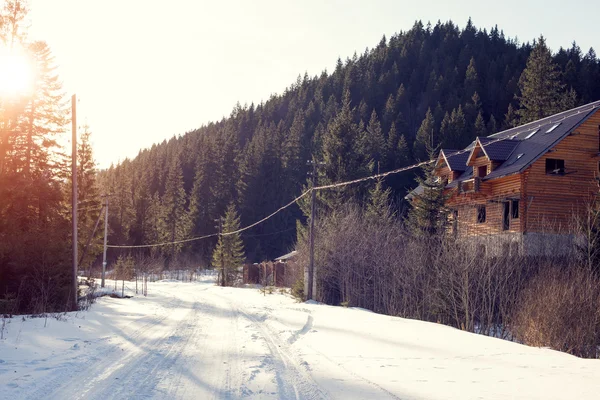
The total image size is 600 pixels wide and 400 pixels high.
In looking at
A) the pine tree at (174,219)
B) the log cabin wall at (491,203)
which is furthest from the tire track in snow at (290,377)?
the pine tree at (174,219)

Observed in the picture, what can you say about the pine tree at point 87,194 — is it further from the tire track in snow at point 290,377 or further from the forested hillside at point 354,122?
the tire track in snow at point 290,377

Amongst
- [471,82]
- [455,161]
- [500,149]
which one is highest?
[471,82]

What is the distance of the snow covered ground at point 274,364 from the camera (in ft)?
25.2

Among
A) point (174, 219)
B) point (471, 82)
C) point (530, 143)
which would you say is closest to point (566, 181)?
point (530, 143)

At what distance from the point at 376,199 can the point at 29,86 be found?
2174 centimetres

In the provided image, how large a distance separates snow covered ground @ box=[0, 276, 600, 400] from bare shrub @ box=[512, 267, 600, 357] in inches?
110

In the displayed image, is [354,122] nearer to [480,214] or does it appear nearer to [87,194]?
[87,194]

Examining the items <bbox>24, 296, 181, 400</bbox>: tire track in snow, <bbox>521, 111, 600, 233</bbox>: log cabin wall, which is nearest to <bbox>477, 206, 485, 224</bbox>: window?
<bbox>521, 111, 600, 233</bbox>: log cabin wall

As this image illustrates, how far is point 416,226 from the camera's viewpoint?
3148cm

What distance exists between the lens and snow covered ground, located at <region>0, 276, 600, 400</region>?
7.67 meters

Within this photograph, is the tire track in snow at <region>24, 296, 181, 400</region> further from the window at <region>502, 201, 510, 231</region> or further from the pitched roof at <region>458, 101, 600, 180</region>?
the window at <region>502, 201, 510, 231</region>

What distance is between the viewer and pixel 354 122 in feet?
240

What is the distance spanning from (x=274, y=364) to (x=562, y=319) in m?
9.97

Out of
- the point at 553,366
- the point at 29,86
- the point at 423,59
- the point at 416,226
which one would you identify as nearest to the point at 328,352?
the point at 553,366
